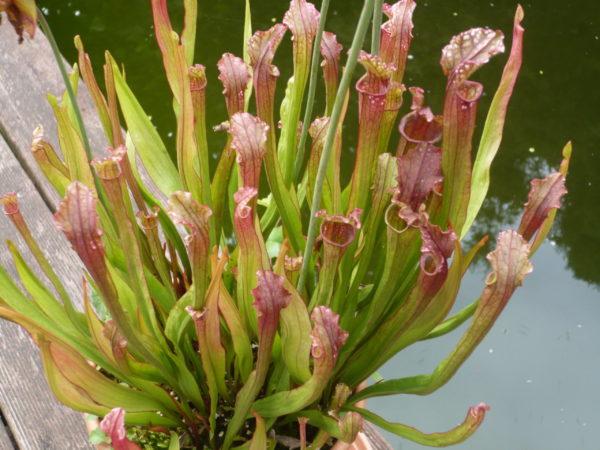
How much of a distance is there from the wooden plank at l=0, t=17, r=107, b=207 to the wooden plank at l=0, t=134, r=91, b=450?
2.0 inches

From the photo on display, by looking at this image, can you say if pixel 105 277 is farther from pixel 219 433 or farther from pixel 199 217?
pixel 219 433

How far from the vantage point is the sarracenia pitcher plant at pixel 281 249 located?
44 centimetres

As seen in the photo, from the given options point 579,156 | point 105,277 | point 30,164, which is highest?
point 105,277

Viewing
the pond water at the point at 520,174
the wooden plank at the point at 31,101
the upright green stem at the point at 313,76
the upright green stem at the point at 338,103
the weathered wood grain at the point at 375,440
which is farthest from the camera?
the pond water at the point at 520,174

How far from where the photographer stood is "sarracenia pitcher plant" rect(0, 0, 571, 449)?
0.44m

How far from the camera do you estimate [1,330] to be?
0.76 m

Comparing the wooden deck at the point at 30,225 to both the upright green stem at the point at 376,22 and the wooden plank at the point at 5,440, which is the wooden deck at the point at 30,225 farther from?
the upright green stem at the point at 376,22

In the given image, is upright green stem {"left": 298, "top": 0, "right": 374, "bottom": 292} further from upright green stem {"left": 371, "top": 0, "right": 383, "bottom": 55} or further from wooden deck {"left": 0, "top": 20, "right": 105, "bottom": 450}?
wooden deck {"left": 0, "top": 20, "right": 105, "bottom": 450}

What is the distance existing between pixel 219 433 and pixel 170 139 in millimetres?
902

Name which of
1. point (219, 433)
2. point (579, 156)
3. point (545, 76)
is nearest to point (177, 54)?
point (219, 433)

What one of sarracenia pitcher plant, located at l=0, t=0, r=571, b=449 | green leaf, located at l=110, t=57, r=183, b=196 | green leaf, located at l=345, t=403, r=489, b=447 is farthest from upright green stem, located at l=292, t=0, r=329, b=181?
green leaf, located at l=345, t=403, r=489, b=447

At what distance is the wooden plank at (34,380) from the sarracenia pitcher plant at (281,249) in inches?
5.7

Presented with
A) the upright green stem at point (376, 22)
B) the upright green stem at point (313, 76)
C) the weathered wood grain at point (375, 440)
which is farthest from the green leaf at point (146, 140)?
the weathered wood grain at point (375, 440)

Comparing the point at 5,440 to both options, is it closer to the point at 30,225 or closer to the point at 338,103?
the point at 30,225
